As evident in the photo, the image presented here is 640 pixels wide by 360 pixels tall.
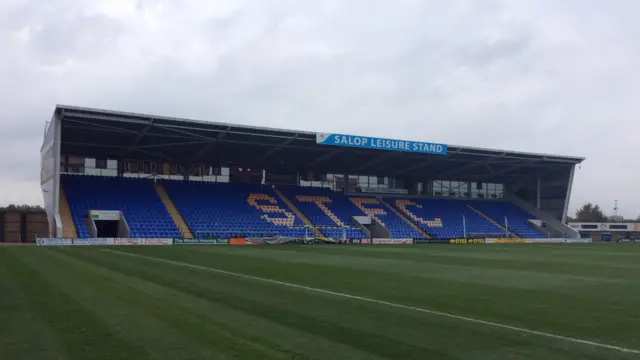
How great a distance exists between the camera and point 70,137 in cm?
4662

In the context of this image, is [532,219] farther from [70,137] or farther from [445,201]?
[70,137]

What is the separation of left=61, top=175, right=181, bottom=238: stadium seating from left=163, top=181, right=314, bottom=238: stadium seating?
215cm

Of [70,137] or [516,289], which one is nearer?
[516,289]

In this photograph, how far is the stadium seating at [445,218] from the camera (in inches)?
2405

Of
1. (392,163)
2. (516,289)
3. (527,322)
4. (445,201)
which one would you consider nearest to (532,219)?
(445,201)

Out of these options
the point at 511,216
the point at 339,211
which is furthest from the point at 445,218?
the point at 339,211

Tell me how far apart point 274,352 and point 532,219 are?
6768cm

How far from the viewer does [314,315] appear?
10664 mm

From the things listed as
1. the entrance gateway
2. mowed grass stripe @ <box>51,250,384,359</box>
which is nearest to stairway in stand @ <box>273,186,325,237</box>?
the entrance gateway

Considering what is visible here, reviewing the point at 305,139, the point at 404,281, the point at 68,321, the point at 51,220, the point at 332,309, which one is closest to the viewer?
the point at 68,321

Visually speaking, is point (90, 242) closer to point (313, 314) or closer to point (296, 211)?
point (296, 211)

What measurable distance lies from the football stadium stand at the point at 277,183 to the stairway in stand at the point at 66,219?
8 centimetres

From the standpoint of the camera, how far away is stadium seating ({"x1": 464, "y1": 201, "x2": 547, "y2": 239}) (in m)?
65.4

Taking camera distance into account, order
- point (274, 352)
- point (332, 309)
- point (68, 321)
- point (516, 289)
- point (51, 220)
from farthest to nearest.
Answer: point (51, 220), point (516, 289), point (332, 309), point (68, 321), point (274, 352)
